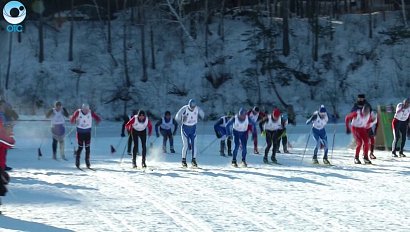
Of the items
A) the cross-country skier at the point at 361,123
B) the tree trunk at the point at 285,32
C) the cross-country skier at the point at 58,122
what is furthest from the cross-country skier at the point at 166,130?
the tree trunk at the point at 285,32

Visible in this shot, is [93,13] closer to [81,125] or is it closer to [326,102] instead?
[326,102]

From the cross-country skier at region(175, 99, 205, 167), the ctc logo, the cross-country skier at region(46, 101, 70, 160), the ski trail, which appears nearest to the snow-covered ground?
the ski trail

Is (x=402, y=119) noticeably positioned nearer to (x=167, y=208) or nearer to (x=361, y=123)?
(x=361, y=123)

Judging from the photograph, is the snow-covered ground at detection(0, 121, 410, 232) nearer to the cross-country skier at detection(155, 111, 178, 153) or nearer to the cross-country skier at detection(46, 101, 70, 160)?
the cross-country skier at detection(46, 101, 70, 160)

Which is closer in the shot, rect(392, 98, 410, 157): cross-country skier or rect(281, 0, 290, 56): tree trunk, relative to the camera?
Result: rect(392, 98, 410, 157): cross-country skier

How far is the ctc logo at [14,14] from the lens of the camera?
145ft

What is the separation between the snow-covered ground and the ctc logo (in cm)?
2478

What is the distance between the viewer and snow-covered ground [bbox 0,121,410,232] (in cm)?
1091

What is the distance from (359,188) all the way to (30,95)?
3118cm

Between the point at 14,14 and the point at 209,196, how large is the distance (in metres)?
35.1

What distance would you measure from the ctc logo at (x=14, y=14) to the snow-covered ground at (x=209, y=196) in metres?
A: 24.8

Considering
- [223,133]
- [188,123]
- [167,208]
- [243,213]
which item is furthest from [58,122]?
[243,213]

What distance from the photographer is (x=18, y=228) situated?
1034cm

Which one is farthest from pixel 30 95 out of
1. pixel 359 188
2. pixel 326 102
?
pixel 359 188
